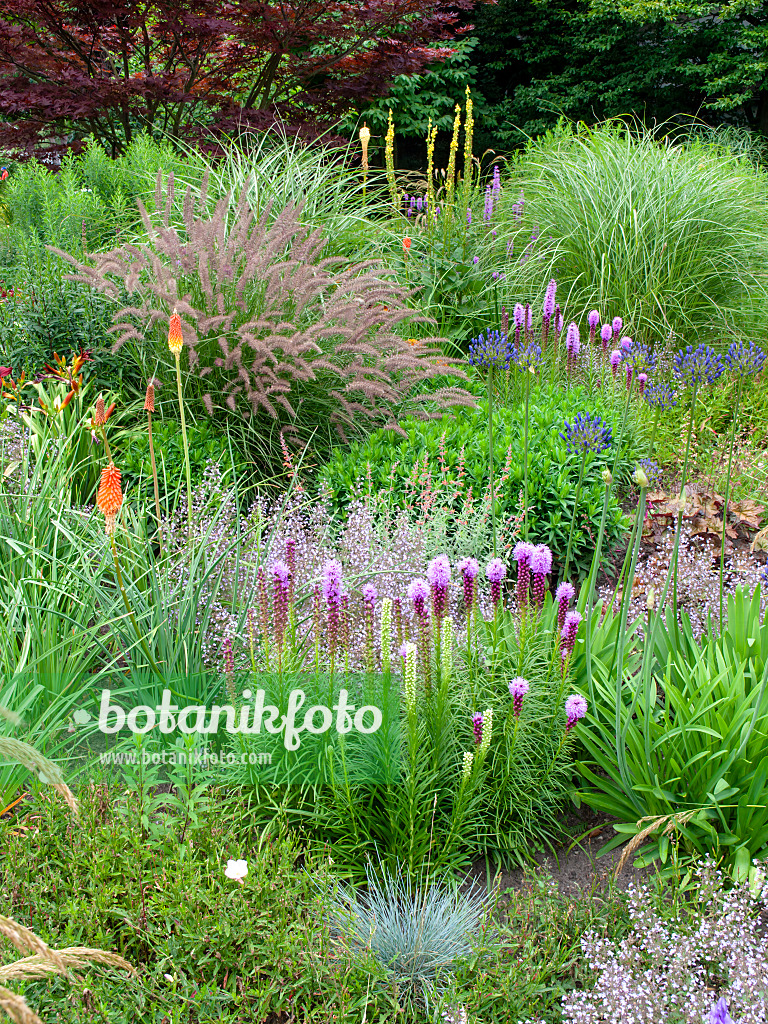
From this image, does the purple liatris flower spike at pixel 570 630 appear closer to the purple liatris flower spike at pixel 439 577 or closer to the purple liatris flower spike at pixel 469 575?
the purple liatris flower spike at pixel 469 575

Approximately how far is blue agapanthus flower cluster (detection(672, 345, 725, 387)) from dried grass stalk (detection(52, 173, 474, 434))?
1.31 meters

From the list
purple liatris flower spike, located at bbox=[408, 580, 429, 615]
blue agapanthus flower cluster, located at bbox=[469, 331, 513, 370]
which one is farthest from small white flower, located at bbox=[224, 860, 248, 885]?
blue agapanthus flower cluster, located at bbox=[469, 331, 513, 370]

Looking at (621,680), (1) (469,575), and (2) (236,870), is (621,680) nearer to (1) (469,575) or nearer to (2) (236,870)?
(1) (469,575)

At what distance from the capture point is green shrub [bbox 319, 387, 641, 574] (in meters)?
3.89

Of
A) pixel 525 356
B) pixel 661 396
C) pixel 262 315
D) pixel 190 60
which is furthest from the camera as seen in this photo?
pixel 190 60

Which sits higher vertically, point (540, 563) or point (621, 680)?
point (540, 563)

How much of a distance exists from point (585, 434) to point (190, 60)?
6.86 meters

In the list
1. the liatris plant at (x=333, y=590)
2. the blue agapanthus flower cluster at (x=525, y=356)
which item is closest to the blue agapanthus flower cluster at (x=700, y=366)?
the blue agapanthus flower cluster at (x=525, y=356)

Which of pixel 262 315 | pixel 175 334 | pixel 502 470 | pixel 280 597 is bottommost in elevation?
pixel 502 470

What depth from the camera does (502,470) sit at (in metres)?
4.03

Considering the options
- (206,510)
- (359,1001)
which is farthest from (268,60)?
(359,1001)

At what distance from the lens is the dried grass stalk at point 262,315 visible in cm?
413

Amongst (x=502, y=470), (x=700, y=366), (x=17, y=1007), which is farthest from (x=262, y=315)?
(x=17, y=1007)

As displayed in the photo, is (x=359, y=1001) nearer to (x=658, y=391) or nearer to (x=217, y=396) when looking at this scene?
(x=217, y=396)
